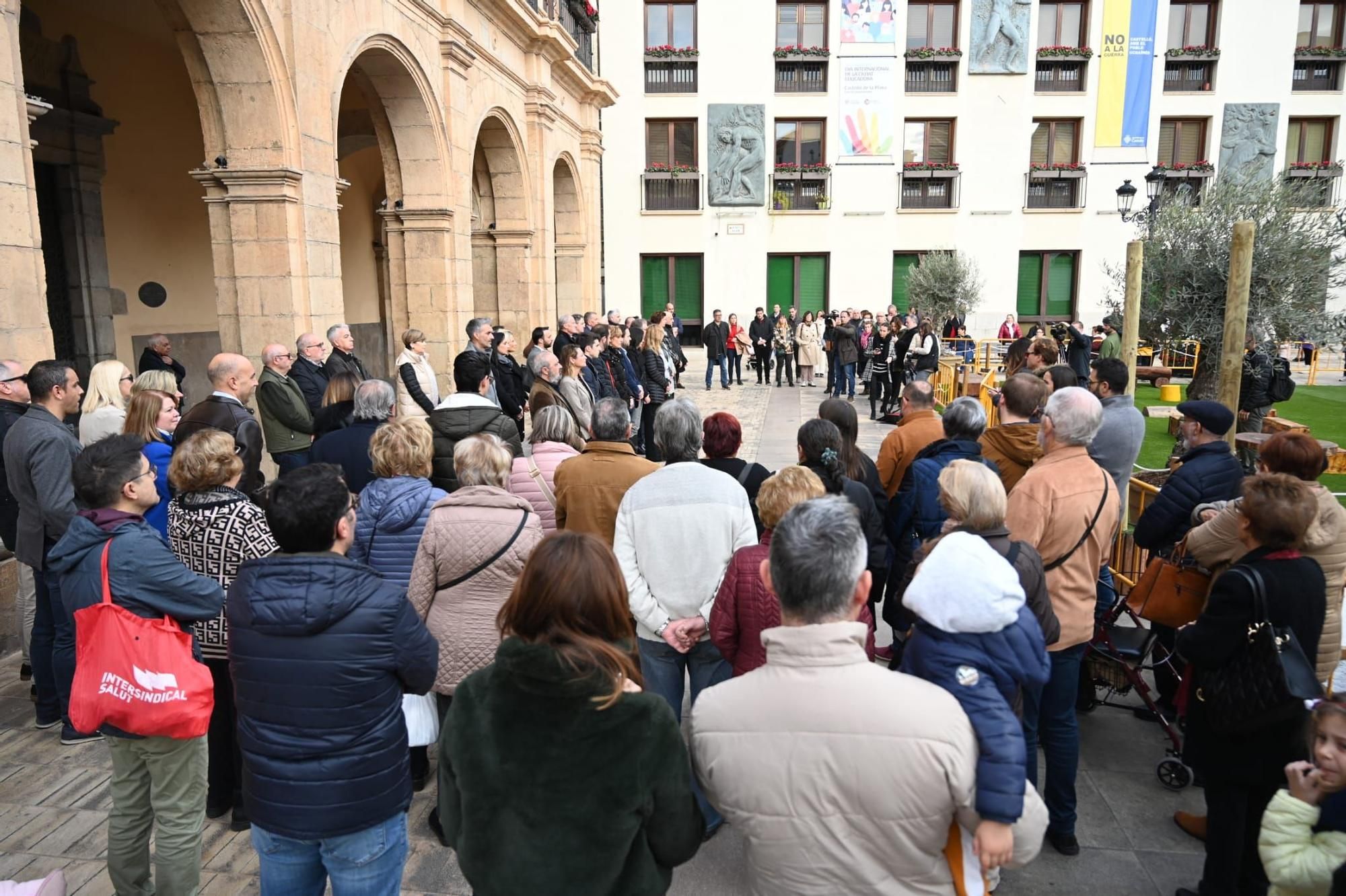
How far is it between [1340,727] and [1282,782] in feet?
3.27

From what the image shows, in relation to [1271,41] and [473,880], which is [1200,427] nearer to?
[473,880]

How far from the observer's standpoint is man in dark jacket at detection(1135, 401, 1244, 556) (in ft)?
13.4

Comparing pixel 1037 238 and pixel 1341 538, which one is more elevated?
pixel 1037 238

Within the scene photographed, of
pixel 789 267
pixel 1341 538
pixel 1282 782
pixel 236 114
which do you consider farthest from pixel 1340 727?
pixel 789 267

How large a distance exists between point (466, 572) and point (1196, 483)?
334cm

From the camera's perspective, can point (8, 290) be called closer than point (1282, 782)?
No

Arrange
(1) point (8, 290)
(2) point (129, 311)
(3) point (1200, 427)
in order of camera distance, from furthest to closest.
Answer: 1. (2) point (129, 311)
2. (1) point (8, 290)
3. (3) point (1200, 427)

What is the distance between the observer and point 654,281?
94.3 feet

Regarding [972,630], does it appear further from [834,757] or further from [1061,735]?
[1061,735]


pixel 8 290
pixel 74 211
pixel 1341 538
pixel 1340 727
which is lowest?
pixel 1340 727

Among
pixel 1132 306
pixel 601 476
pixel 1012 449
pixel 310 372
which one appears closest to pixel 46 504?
pixel 601 476

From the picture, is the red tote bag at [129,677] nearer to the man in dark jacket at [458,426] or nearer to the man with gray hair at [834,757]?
the man with gray hair at [834,757]

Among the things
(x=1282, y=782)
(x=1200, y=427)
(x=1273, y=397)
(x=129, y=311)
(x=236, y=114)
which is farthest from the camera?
(x=129, y=311)

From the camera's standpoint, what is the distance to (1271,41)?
89.1 ft
